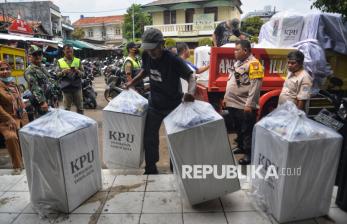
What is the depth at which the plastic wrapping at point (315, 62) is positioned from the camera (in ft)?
15.7

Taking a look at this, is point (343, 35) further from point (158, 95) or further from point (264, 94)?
point (158, 95)

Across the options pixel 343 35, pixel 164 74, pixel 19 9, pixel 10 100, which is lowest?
pixel 10 100

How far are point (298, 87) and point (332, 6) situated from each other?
342 cm

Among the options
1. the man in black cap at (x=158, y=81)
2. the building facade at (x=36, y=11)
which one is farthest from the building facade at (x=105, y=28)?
the man in black cap at (x=158, y=81)

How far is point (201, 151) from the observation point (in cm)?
248

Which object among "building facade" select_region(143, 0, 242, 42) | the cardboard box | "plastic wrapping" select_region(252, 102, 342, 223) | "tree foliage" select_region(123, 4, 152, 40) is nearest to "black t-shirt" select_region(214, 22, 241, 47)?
the cardboard box

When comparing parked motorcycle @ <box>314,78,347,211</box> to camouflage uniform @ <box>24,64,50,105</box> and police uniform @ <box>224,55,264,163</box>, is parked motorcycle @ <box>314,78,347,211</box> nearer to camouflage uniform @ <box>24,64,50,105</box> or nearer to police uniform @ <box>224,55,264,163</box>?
police uniform @ <box>224,55,264,163</box>

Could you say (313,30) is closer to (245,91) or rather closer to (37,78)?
(245,91)

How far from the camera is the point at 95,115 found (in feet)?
25.2

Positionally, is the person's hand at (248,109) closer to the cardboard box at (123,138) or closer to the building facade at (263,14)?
the cardboard box at (123,138)

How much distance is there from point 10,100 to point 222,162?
2.95 m

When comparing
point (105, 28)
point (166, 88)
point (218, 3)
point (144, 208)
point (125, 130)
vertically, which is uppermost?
point (105, 28)

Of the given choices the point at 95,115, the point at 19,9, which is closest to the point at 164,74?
the point at 95,115

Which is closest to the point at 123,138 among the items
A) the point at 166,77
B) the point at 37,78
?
the point at 166,77
